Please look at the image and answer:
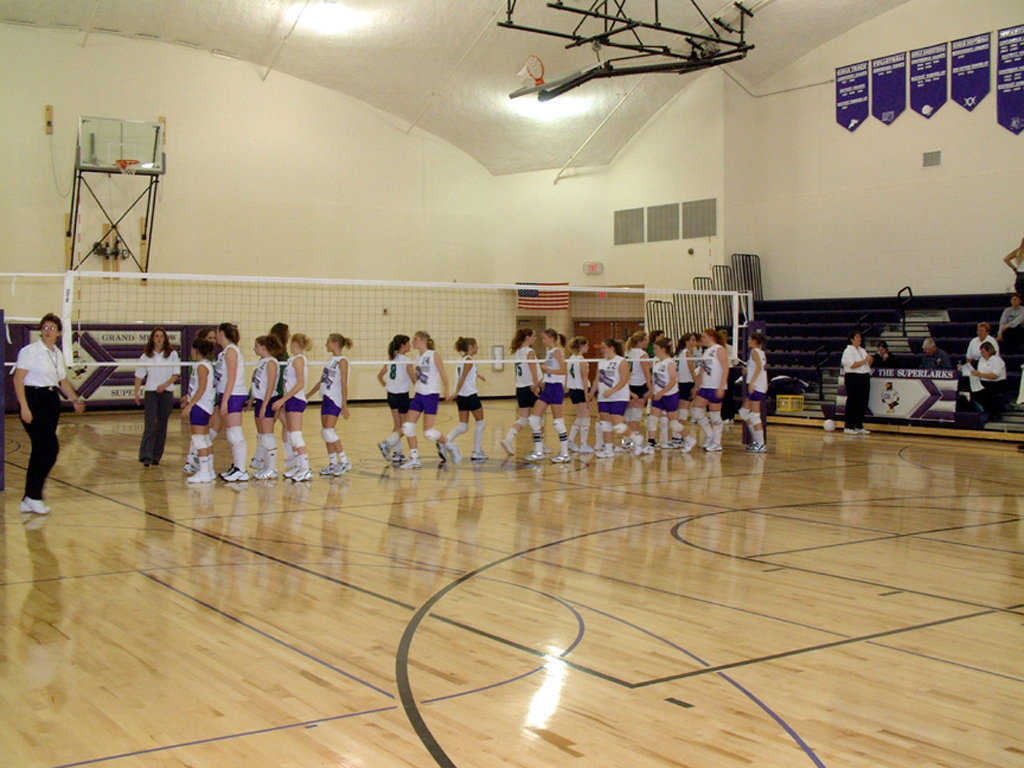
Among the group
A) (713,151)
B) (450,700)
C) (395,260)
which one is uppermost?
(713,151)

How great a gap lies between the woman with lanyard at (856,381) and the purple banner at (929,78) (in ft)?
18.8

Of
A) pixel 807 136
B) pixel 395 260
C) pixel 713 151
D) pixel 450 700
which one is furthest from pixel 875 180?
pixel 450 700

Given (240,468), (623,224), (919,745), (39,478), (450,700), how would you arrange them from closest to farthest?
1. (919,745)
2. (450,700)
3. (39,478)
4. (240,468)
5. (623,224)

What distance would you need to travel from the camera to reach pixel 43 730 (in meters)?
3.51

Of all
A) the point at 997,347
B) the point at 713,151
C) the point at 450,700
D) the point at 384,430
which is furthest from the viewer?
the point at 713,151

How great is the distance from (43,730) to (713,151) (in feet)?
63.1

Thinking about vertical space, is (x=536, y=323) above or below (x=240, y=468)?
above

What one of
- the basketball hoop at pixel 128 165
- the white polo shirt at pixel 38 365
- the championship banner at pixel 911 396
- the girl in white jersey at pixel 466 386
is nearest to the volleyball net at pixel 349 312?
the basketball hoop at pixel 128 165

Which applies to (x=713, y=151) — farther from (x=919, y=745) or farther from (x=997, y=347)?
(x=919, y=745)

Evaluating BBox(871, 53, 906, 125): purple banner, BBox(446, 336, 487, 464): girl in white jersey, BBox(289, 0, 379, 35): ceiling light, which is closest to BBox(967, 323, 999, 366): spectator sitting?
BBox(871, 53, 906, 125): purple banner

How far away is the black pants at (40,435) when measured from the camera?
7840 mm

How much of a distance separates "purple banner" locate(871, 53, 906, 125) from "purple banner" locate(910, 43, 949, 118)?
19 cm

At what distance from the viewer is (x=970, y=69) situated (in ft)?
58.4

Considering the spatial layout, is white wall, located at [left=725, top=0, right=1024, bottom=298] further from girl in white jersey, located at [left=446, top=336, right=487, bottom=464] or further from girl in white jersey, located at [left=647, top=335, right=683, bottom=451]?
girl in white jersey, located at [left=446, top=336, right=487, bottom=464]
